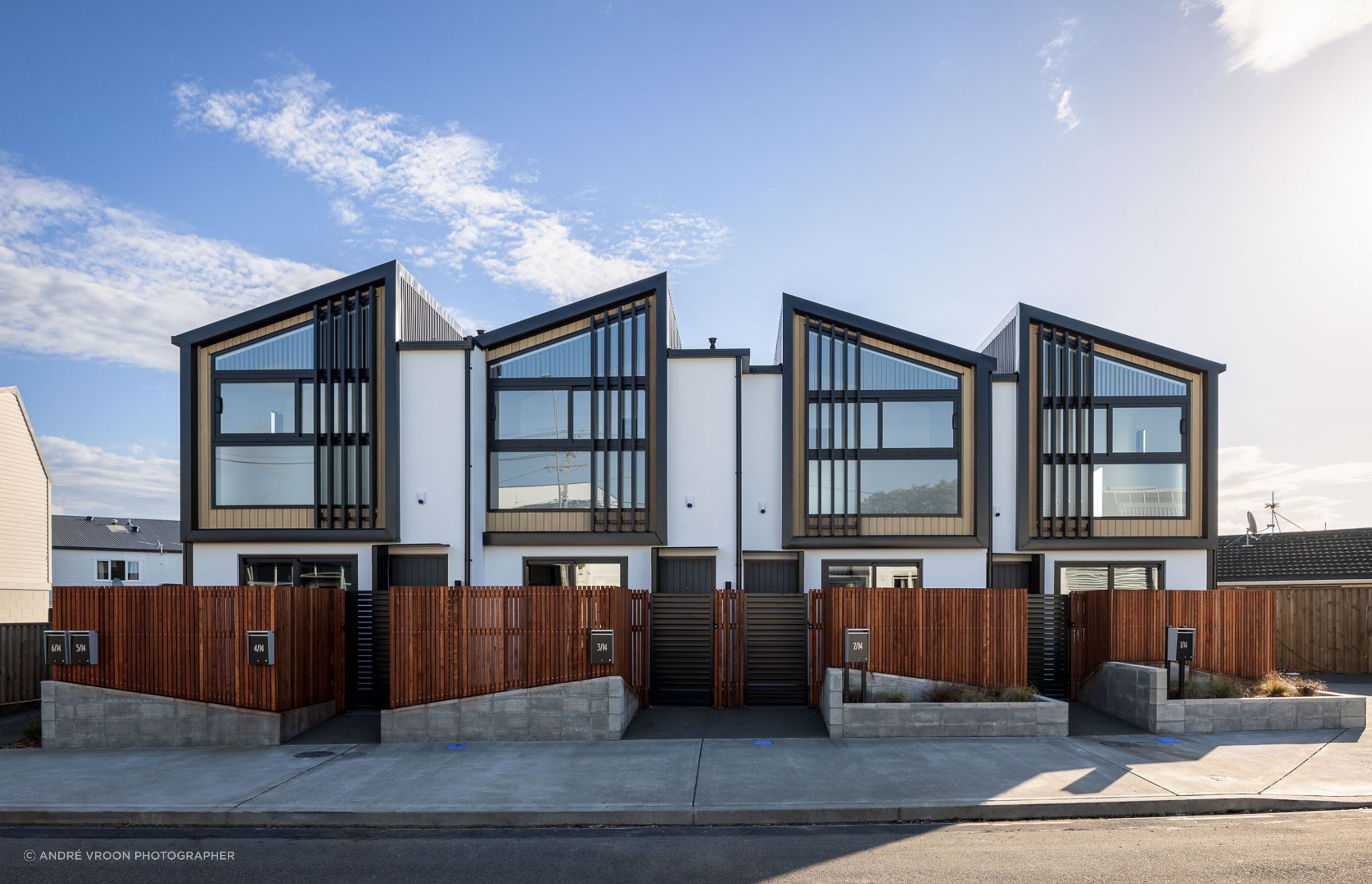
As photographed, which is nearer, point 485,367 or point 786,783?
point 786,783

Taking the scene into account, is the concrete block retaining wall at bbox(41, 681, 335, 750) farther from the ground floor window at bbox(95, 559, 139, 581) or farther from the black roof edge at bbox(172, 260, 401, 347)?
the ground floor window at bbox(95, 559, 139, 581)

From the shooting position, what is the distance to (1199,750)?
36.7 feet

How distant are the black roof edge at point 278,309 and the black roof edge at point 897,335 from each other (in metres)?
8.35

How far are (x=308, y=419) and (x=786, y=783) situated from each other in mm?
11695

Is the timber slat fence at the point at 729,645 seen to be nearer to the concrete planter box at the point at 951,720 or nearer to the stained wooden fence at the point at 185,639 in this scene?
the concrete planter box at the point at 951,720

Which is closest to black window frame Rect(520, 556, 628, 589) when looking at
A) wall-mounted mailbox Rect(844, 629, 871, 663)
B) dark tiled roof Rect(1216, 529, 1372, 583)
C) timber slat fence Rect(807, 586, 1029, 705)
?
timber slat fence Rect(807, 586, 1029, 705)

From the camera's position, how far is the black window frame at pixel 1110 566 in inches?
669

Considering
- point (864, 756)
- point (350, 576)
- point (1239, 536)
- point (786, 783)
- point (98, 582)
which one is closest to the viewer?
point (786, 783)

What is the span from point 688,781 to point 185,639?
320 inches

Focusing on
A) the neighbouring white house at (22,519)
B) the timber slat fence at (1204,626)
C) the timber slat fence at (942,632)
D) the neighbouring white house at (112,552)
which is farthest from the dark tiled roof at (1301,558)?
the neighbouring white house at (112,552)

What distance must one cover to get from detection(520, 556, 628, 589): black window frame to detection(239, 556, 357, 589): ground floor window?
3.40 metres

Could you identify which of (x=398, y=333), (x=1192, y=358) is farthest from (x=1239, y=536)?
(x=398, y=333)

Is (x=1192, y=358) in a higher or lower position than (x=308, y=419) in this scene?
higher

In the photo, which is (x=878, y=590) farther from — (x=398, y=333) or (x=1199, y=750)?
(x=398, y=333)
